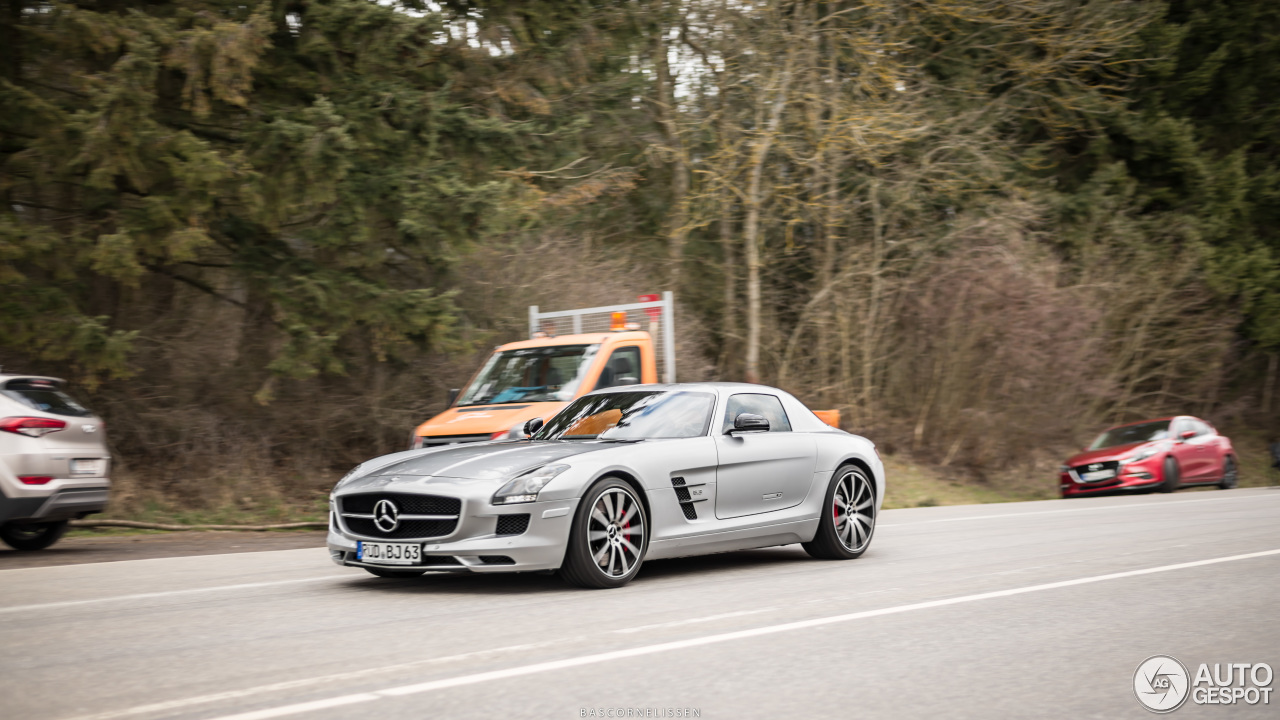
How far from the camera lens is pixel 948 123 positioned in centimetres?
2497

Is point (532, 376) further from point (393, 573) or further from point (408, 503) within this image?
point (408, 503)

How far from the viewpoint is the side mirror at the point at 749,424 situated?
29.5ft

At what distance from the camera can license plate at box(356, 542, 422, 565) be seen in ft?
25.0

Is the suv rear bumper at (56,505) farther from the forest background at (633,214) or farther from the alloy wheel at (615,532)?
the alloy wheel at (615,532)

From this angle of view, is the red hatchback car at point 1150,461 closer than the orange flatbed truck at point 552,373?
No

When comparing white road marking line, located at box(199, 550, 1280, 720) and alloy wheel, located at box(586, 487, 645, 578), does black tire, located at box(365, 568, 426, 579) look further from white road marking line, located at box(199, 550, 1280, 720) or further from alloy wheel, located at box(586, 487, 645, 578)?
white road marking line, located at box(199, 550, 1280, 720)

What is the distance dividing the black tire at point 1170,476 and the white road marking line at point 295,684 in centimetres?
1782

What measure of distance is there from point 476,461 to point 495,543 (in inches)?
30.2

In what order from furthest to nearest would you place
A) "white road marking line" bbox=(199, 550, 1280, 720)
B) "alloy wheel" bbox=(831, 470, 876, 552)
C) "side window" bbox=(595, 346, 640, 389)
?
"side window" bbox=(595, 346, 640, 389)
"alloy wheel" bbox=(831, 470, 876, 552)
"white road marking line" bbox=(199, 550, 1280, 720)

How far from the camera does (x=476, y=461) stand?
8.08 meters

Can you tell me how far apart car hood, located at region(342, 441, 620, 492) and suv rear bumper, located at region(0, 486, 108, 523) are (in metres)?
3.88

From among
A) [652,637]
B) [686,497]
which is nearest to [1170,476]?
[686,497]

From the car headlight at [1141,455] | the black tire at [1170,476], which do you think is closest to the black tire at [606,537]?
the car headlight at [1141,455]

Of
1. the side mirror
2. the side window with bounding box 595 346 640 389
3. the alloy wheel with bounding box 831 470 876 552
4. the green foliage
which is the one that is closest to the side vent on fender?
the side mirror
